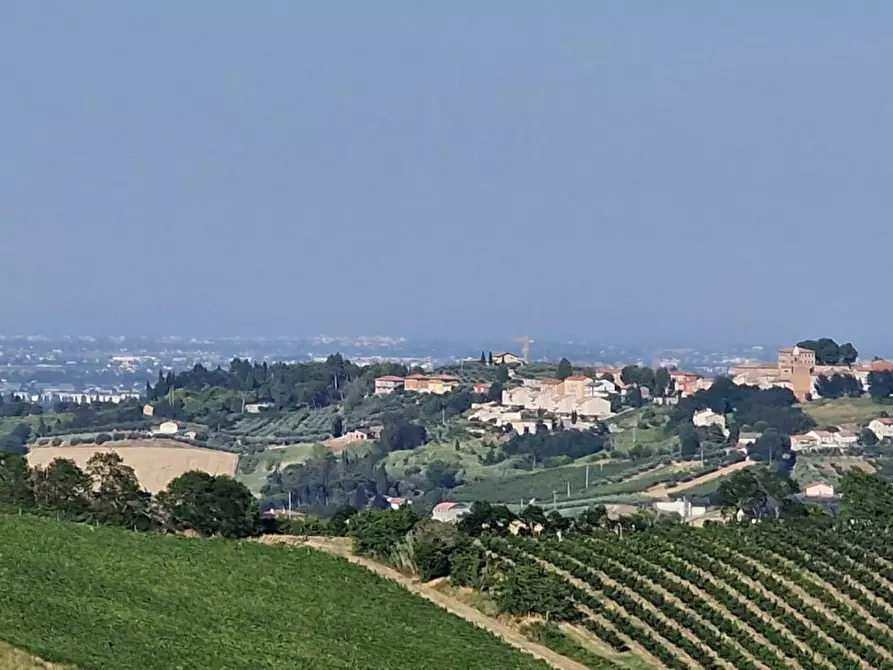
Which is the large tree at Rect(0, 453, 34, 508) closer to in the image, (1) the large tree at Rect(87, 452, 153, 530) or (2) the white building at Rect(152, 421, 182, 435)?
(1) the large tree at Rect(87, 452, 153, 530)

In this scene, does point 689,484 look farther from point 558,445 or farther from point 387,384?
point 387,384

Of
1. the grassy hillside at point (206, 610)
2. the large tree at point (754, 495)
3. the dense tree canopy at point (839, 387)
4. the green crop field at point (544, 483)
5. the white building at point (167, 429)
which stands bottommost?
the green crop field at point (544, 483)

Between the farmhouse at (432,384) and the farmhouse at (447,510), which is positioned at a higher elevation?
the farmhouse at (432,384)

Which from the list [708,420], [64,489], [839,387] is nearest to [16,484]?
[64,489]

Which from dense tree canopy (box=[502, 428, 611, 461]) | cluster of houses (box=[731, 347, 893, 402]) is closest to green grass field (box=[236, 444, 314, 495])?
dense tree canopy (box=[502, 428, 611, 461])

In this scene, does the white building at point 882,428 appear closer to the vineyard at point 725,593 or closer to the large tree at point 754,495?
the large tree at point 754,495

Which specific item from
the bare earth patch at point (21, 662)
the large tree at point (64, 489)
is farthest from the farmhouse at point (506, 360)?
the bare earth patch at point (21, 662)

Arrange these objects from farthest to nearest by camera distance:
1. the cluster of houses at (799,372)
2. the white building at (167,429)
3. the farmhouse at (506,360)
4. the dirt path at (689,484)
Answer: the farmhouse at (506,360), the cluster of houses at (799,372), the white building at (167,429), the dirt path at (689,484)
